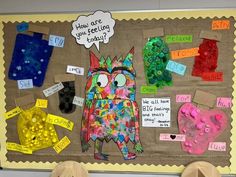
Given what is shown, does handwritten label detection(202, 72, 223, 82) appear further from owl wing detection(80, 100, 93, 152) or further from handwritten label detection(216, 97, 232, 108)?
owl wing detection(80, 100, 93, 152)

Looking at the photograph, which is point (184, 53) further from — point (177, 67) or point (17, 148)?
point (17, 148)

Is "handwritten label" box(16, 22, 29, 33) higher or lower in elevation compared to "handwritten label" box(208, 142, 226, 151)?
higher

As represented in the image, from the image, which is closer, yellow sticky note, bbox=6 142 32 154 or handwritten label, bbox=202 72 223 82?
handwritten label, bbox=202 72 223 82

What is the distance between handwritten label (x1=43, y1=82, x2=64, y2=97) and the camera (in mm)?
1585

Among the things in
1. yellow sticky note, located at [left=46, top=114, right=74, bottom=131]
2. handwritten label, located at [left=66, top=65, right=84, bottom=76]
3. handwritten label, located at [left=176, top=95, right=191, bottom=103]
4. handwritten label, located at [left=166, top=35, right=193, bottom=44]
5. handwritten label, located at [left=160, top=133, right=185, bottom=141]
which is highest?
handwritten label, located at [left=166, top=35, right=193, bottom=44]

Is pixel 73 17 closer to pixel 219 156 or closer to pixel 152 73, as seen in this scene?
pixel 152 73

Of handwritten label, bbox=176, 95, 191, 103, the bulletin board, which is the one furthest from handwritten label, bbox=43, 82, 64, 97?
handwritten label, bbox=176, 95, 191, 103

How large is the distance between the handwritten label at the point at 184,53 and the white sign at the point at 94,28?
35cm

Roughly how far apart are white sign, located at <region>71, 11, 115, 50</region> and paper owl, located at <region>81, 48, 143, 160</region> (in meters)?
0.08

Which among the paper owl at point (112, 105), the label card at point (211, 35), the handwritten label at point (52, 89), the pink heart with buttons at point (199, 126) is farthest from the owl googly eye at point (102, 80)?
the label card at point (211, 35)

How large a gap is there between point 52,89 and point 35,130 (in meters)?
0.25

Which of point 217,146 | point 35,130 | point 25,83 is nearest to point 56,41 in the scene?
point 25,83

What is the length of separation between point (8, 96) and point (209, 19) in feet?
3.87

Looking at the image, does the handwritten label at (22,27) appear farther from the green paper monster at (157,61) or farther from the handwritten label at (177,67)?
the handwritten label at (177,67)
